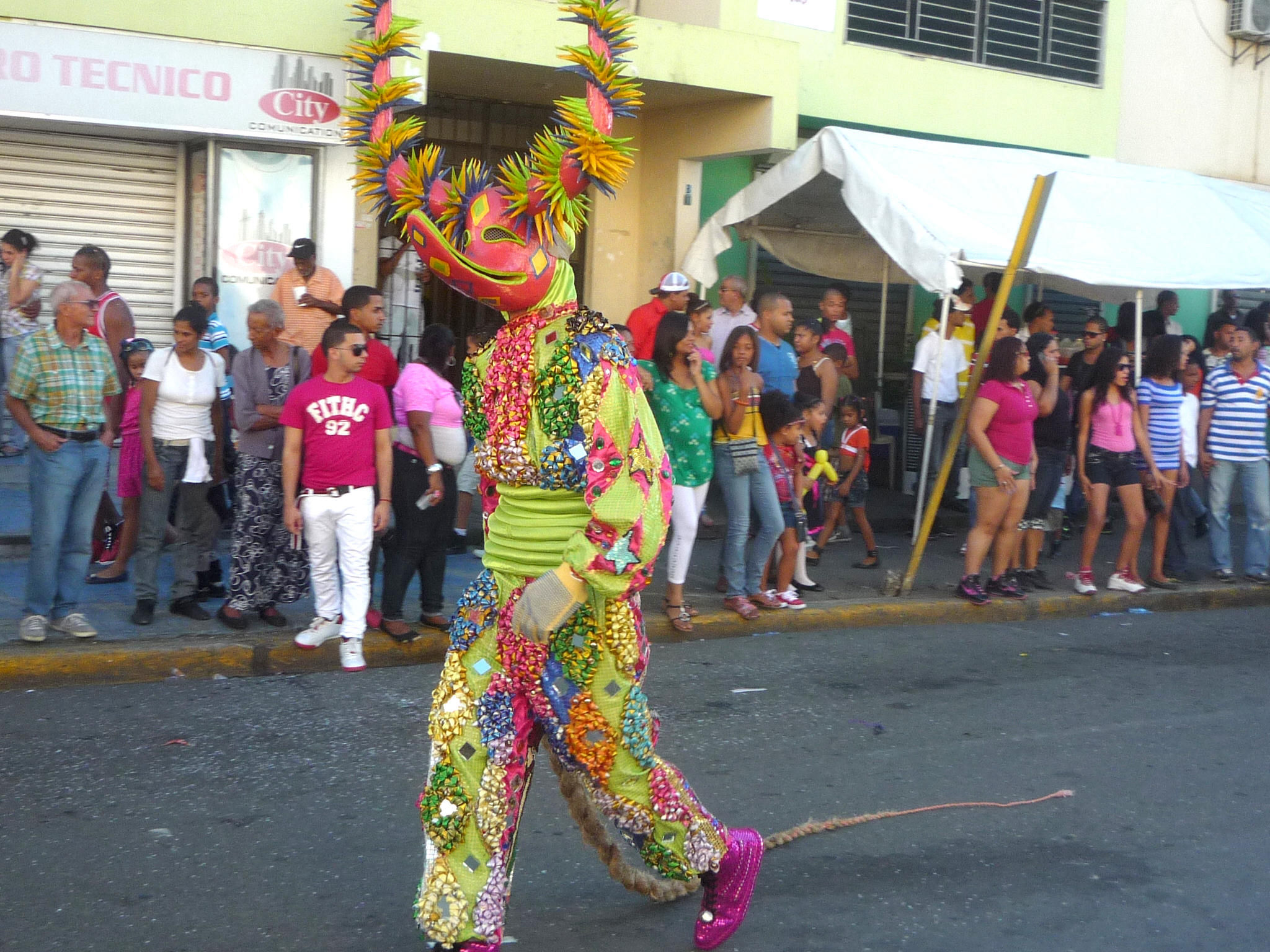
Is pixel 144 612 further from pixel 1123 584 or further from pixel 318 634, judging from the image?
pixel 1123 584

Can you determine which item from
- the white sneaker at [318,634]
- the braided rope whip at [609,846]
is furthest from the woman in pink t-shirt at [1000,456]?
the braided rope whip at [609,846]

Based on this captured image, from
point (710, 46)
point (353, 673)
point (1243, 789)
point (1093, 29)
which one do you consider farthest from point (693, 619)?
point (1093, 29)

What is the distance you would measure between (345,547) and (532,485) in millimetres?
3689

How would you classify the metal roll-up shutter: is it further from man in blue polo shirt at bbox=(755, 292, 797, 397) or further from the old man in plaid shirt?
man in blue polo shirt at bbox=(755, 292, 797, 397)

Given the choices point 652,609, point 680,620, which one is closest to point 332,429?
point 680,620

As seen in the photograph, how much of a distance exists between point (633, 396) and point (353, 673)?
4.17m

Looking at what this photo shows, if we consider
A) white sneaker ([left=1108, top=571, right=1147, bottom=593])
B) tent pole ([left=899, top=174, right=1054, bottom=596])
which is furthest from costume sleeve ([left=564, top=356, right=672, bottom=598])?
white sneaker ([left=1108, top=571, right=1147, bottom=593])

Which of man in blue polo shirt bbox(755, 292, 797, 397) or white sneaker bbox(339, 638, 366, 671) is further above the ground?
man in blue polo shirt bbox(755, 292, 797, 397)

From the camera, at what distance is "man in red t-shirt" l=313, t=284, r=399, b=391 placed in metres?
7.38

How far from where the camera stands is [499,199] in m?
3.38

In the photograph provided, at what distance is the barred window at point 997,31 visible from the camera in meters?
13.9

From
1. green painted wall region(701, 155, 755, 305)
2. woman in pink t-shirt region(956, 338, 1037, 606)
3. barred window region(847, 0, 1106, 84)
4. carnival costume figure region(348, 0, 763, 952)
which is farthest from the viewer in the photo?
barred window region(847, 0, 1106, 84)

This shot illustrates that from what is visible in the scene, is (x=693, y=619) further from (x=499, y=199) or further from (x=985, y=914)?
(x=499, y=199)

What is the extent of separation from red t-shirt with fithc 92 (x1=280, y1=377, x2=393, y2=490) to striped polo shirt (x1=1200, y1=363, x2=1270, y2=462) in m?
6.89
